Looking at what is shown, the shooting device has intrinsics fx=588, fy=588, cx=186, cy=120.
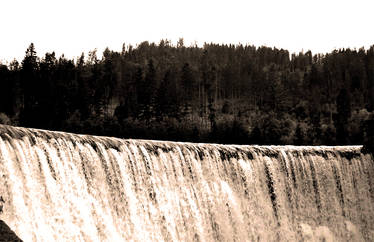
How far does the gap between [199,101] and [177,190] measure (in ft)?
295

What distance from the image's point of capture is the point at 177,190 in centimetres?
3556

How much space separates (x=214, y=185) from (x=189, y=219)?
404cm

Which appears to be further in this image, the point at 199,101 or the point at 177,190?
the point at 199,101

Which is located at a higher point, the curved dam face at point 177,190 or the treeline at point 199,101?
the treeline at point 199,101

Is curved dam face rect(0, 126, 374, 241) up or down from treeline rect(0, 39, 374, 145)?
down

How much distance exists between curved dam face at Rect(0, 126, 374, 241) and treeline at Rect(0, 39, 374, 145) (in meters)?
12.4

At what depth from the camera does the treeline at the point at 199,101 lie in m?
85.2

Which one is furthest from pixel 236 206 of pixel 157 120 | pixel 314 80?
pixel 314 80

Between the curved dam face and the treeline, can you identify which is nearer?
the curved dam face

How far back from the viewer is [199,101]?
410 ft

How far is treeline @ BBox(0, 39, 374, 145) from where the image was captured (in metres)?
85.2

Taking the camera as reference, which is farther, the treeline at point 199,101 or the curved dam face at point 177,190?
the treeline at point 199,101

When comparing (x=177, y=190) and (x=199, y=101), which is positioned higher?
(x=199, y=101)

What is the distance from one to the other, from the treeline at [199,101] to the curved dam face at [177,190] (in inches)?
488
